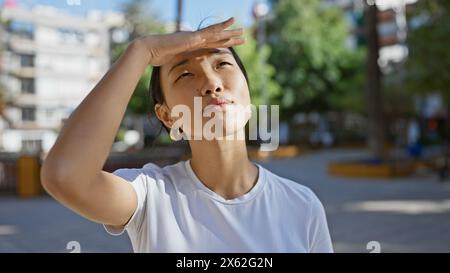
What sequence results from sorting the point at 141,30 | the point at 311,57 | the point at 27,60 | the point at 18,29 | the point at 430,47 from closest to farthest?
the point at 141,30
the point at 18,29
the point at 430,47
the point at 27,60
the point at 311,57

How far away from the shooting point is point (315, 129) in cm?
2728

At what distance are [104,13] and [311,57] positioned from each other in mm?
20921

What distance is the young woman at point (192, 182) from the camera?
Answer: 2.50 feet

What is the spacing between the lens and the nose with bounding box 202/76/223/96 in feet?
2.81

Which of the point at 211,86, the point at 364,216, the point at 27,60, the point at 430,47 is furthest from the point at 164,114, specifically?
the point at 27,60

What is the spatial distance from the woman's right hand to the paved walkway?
247cm

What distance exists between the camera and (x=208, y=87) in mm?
858

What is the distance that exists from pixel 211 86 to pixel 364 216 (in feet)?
18.1

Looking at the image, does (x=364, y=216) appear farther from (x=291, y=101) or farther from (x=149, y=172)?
(x=291, y=101)

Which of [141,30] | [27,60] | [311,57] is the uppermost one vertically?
[311,57]

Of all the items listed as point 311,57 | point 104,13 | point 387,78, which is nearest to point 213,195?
Result: point 104,13

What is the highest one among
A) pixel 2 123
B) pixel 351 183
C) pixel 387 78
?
pixel 387 78

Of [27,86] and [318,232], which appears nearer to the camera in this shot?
[318,232]

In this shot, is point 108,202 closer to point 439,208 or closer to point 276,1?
point 439,208
